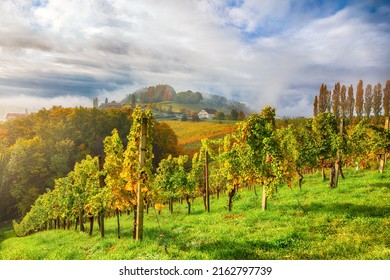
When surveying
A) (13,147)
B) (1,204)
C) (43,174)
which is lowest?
(1,204)

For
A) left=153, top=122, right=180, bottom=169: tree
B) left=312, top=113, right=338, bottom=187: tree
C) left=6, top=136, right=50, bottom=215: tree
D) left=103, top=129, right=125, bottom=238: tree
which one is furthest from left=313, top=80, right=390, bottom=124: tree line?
left=153, top=122, right=180, bottom=169: tree

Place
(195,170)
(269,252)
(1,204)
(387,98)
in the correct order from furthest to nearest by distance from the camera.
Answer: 1. (1,204)
2. (195,170)
3. (387,98)
4. (269,252)

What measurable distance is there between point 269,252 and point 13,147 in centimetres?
4347

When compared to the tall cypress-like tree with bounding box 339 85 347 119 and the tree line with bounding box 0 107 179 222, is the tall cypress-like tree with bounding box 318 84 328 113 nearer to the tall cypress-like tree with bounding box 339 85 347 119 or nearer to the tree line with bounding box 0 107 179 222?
the tall cypress-like tree with bounding box 339 85 347 119

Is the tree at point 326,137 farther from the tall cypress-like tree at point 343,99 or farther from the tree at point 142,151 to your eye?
the tree at point 142,151

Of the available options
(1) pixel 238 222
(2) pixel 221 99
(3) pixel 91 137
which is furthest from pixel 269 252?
(3) pixel 91 137

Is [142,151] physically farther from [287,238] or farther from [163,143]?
[163,143]

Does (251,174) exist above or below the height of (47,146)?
below

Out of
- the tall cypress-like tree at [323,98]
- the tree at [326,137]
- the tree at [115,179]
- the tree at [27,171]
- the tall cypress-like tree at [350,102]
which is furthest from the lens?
the tree at [27,171]

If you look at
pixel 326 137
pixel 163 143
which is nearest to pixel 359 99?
pixel 326 137

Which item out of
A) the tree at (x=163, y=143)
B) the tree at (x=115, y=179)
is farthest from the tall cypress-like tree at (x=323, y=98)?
the tree at (x=163, y=143)

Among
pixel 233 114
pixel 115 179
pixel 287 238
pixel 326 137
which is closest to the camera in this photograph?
pixel 287 238
